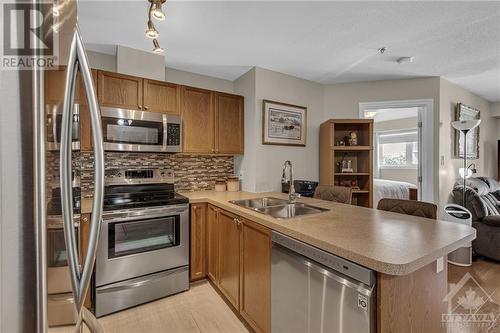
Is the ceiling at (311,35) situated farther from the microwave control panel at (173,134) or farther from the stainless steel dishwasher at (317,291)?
the stainless steel dishwasher at (317,291)

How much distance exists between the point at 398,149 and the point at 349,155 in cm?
403

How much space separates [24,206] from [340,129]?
3.58 meters

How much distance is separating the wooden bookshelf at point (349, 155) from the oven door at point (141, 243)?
203 cm

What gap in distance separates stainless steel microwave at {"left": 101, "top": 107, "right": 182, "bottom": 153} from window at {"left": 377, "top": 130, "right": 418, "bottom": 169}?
20.3 ft

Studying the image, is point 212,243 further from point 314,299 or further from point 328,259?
point 328,259

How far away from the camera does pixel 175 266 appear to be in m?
2.30

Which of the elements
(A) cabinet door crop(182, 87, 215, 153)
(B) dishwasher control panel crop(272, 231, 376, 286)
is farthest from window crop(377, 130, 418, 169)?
(B) dishwasher control panel crop(272, 231, 376, 286)

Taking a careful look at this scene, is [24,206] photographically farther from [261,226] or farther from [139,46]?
[139,46]

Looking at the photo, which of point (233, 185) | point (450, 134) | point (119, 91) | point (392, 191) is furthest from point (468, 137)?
point (119, 91)

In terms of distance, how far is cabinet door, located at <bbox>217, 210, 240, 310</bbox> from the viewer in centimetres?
194

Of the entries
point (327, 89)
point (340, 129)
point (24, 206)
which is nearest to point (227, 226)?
point (24, 206)

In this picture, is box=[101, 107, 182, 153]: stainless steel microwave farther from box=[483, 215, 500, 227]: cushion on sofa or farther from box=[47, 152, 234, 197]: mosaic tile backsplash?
box=[483, 215, 500, 227]: cushion on sofa

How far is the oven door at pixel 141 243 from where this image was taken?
1984 mm

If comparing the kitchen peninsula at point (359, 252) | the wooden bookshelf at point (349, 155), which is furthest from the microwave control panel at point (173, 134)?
the wooden bookshelf at point (349, 155)
